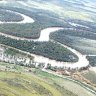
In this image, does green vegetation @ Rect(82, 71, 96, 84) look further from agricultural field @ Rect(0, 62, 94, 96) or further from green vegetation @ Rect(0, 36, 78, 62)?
green vegetation @ Rect(0, 36, 78, 62)

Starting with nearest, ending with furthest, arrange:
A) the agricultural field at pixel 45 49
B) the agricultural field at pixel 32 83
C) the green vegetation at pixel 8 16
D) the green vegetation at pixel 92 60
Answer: the agricultural field at pixel 32 83 < the agricultural field at pixel 45 49 < the green vegetation at pixel 92 60 < the green vegetation at pixel 8 16

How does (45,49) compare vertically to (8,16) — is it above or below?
above

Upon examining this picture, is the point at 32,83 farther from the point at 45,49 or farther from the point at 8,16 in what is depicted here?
the point at 8,16

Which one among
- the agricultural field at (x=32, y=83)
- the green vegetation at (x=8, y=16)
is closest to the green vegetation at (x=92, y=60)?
the agricultural field at (x=32, y=83)

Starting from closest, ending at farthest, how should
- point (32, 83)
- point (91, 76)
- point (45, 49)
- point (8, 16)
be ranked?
point (32, 83) < point (91, 76) < point (45, 49) < point (8, 16)

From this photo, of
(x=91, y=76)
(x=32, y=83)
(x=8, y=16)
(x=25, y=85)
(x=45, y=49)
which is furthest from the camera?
(x=8, y=16)

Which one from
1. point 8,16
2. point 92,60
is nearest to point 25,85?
point 92,60

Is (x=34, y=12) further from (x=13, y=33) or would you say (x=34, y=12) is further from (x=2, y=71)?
(x=2, y=71)

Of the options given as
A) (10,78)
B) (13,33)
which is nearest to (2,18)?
(13,33)

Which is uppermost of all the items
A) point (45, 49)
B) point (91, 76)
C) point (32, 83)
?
point (32, 83)

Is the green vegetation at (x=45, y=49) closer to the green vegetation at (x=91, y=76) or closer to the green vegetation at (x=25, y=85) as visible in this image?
the green vegetation at (x=91, y=76)

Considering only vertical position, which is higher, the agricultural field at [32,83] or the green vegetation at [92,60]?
the agricultural field at [32,83]
